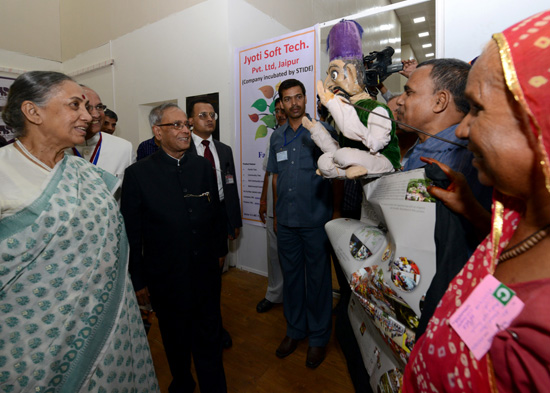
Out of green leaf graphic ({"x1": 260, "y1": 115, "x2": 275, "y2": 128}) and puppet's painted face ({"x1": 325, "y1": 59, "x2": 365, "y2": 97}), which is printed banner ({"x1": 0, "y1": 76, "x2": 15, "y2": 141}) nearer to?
green leaf graphic ({"x1": 260, "y1": 115, "x2": 275, "y2": 128})

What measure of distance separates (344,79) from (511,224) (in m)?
1.00

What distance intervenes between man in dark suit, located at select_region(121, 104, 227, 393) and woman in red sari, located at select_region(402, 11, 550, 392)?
4.07 ft

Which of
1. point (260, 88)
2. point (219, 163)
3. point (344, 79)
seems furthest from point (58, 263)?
point (260, 88)

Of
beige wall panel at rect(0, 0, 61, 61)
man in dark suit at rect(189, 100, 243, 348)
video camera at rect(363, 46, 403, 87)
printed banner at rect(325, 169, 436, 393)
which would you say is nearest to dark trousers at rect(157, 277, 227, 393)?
printed banner at rect(325, 169, 436, 393)

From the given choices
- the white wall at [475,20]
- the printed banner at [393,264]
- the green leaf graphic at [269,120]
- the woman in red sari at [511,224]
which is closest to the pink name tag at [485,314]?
the woman in red sari at [511,224]

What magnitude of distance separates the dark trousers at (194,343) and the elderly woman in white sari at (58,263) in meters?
0.21

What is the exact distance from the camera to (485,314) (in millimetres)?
541

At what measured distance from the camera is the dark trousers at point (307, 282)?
83.6 inches

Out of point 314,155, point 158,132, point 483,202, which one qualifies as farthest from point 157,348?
point 483,202

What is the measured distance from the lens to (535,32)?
1.57 feet

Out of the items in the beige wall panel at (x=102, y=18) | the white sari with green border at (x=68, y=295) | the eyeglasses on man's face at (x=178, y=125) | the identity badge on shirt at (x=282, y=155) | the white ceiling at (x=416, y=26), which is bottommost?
the white sari with green border at (x=68, y=295)

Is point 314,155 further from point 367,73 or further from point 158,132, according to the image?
point 158,132

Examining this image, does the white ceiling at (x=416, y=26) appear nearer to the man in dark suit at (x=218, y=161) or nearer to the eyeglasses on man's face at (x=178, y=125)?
the man in dark suit at (x=218, y=161)

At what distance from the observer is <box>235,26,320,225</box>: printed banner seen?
9.75ft
